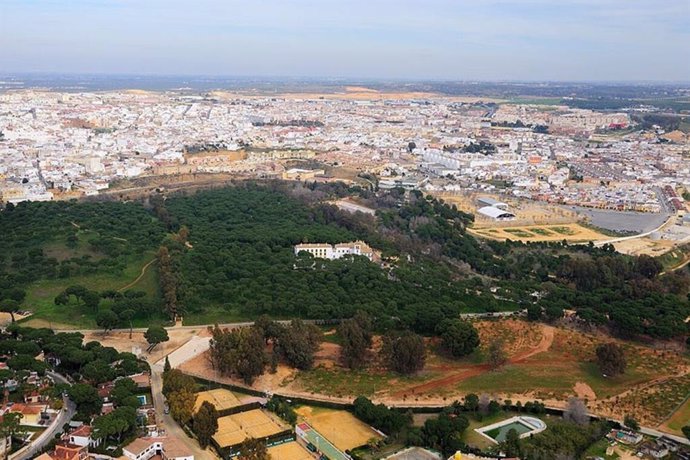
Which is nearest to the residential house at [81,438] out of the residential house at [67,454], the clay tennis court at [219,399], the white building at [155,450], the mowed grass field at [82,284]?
the residential house at [67,454]

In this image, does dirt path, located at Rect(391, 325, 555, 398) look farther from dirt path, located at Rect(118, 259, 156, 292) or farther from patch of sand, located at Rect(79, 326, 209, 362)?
dirt path, located at Rect(118, 259, 156, 292)

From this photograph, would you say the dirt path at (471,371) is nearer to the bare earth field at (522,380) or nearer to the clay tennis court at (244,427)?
the bare earth field at (522,380)

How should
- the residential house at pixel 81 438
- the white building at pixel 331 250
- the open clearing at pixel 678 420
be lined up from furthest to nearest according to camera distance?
1. the white building at pixel 331 250
2. the open clearing at pixel 678 420
3. the residential house at pixel 81 438

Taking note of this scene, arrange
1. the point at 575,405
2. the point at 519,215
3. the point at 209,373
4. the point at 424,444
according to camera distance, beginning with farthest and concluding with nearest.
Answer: the point at 519,215, the point at 209,373, the point at 575,405, the point at 424,444

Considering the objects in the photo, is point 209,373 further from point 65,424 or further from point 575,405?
point 575,405

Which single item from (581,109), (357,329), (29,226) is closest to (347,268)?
(357,329)

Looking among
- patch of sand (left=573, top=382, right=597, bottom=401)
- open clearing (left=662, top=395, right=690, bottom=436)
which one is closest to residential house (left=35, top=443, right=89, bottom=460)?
patch of sand (left=573, top=382, right=597, bottom=401)
